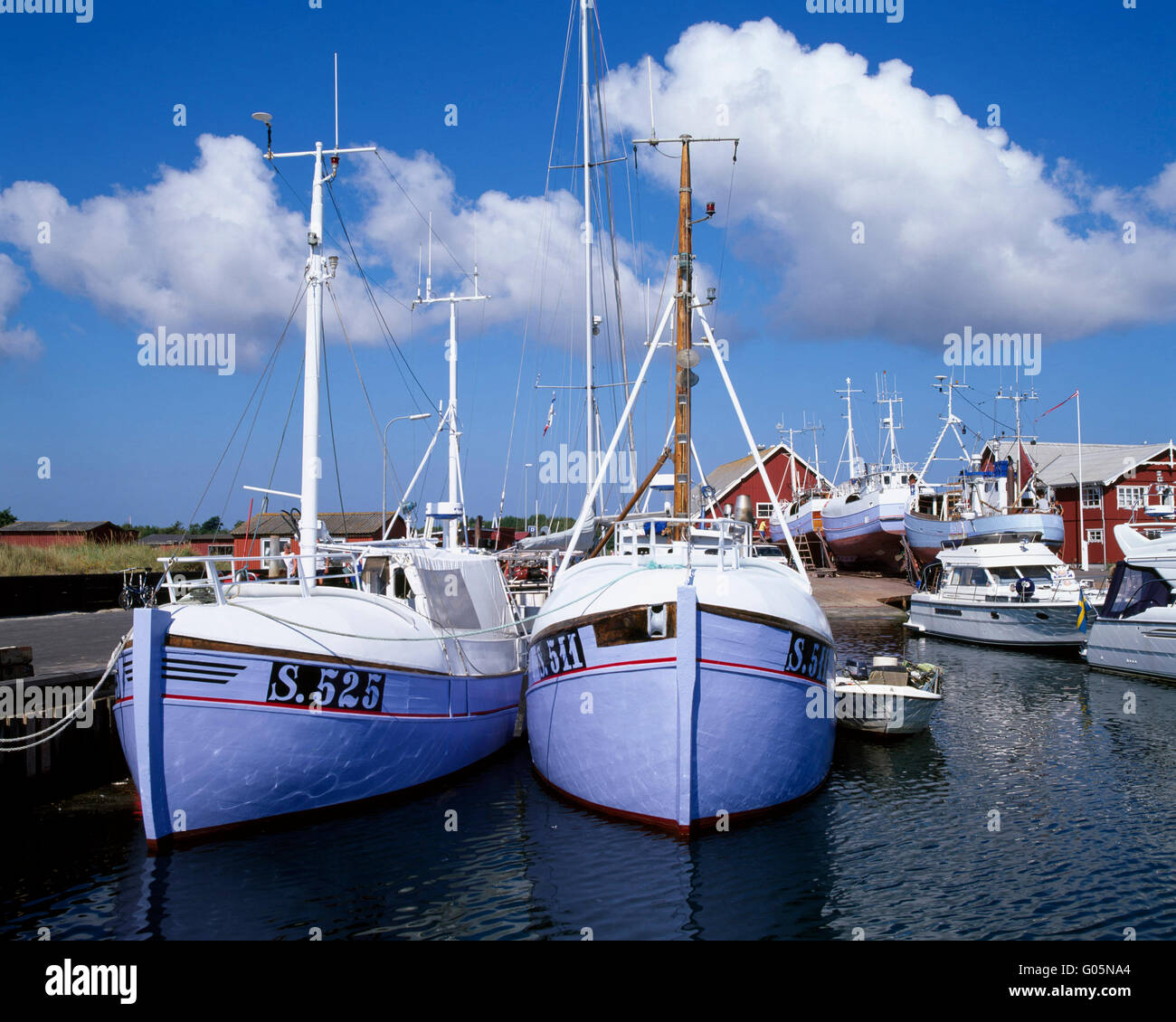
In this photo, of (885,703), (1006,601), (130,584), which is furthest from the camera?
(130,584)

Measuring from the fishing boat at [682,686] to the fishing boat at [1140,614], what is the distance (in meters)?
15.3

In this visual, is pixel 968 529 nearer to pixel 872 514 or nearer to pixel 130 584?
pixel 872 514

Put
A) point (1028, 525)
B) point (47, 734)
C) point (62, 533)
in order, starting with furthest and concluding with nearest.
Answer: point (62, 533), point (1028, 525), point (47, 734)

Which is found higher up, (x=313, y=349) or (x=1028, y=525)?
(x=313, y=349)

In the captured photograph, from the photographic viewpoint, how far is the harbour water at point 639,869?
888 cm

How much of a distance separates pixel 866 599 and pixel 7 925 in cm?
3851

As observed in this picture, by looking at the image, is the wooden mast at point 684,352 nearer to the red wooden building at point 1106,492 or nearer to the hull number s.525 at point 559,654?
the hull number s.525 at point 559,654

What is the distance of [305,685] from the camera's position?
11.3 metres

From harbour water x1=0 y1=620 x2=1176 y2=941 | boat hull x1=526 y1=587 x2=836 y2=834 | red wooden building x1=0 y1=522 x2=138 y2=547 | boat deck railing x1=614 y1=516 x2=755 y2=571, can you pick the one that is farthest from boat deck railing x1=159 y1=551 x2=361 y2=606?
red wooden building x1=0 y1=522 x2=138 y2=547

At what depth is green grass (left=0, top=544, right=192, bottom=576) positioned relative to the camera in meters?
35.0

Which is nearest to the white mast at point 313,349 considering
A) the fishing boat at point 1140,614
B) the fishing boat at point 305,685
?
the fishing boat at point 305,685

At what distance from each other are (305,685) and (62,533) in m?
48.4

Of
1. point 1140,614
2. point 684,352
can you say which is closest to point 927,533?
point 1140,614
